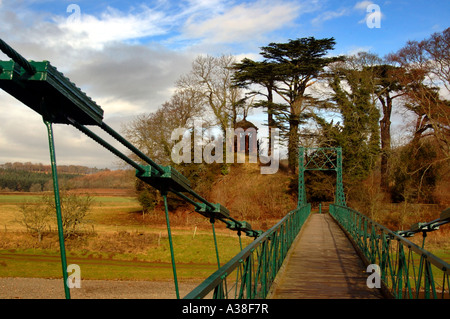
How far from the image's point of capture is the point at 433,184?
28.6 meters

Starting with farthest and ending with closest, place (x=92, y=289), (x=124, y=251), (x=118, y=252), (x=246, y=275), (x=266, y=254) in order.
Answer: (x=124, y=251)
(x=118, y=252)
(x=92, y=289)
(x=266, y=254)
(x=246, y=275)

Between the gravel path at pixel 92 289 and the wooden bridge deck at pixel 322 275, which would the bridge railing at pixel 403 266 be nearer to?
the wooden bridge deck at pixel 322 275

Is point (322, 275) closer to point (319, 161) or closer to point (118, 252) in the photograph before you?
point (118, 252)

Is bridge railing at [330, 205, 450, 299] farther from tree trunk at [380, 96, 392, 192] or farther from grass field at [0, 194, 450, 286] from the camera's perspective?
tree trunk at [380, 96, 392, 192]

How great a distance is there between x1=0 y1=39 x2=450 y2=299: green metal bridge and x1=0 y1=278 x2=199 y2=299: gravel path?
10.0 m

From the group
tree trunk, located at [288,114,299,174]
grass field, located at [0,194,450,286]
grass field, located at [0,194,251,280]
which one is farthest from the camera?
tree trunk, located at [288,114,299,174]

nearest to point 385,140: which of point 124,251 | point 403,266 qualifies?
point 124,251

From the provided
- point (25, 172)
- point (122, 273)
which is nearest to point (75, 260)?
point (122, 273)

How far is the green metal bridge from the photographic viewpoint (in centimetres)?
274

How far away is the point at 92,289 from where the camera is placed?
2059 cm

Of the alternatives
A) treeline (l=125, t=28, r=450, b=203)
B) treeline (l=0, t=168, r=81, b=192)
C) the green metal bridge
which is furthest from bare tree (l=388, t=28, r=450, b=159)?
treeline (l=0, t=168, r=81, b=192)

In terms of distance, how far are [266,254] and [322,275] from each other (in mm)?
2075

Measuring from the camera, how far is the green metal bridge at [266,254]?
2.74 meters
